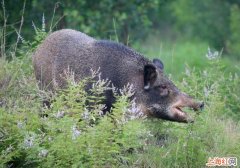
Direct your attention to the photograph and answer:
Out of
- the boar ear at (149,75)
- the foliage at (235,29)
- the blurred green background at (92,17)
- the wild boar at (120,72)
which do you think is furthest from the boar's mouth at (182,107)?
the foliage at (235,29)

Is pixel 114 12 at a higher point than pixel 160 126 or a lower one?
higher

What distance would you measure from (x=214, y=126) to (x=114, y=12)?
759cm

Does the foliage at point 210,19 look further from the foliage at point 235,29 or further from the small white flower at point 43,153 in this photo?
the small white flower at point 43,153

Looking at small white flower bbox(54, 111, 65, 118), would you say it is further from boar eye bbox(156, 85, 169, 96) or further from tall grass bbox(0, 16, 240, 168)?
boar eye bbox(156, 85, 169, 96)

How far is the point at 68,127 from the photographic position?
7055 mm

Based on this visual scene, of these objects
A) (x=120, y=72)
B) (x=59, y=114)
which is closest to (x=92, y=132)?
(x=59, y=114)

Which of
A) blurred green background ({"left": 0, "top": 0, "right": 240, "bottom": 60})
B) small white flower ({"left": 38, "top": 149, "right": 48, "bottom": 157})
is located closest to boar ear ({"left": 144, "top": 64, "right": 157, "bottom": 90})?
blurred green background ({"left": 0, "top": 0, "right": 240, "bottom": 60})

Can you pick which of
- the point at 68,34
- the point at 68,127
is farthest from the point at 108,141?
the point at 68,34

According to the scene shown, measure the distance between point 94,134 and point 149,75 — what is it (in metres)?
2.09

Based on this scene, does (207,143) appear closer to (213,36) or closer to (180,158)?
(180,158)

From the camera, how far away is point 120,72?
9008mm

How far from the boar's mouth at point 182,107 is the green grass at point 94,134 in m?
0.12

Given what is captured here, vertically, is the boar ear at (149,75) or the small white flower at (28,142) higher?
the boar ear at (149,75)

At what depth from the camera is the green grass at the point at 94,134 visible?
702 centimetres
